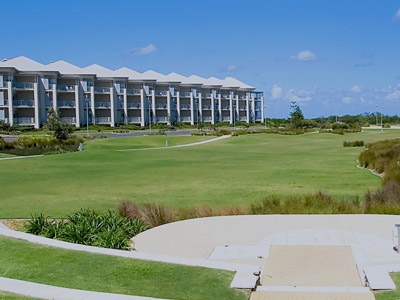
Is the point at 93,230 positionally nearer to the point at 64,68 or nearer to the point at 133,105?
the point at 64,68

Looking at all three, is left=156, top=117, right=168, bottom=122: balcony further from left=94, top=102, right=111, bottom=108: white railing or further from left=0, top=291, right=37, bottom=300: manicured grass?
left=0, top=291, right=37, bottom=300: manicured grass

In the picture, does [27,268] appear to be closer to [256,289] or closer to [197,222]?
[256,289]

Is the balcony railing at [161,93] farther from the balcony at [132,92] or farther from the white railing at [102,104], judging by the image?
the white railing at [102,104]

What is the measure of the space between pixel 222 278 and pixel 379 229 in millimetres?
4608

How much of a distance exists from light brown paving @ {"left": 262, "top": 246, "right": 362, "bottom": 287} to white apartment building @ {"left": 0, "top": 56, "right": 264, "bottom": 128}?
2954 inches

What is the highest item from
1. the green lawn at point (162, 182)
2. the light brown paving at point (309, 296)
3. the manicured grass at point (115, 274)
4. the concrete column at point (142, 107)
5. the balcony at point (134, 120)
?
the concrete column at point (142, 107)

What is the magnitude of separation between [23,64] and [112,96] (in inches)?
591

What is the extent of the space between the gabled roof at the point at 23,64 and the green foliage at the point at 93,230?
76871 mm

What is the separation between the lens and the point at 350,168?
2334cm

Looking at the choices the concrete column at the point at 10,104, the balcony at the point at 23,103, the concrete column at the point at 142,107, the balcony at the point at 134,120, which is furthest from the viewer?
the concrete column at the point at 142,107

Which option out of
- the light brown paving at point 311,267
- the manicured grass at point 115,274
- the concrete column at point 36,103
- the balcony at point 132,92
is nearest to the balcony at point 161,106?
the balcony at point 132,92

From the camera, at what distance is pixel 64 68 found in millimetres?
90000

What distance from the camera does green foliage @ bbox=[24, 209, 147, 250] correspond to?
9320 millimetres

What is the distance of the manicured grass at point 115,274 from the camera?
21.5 feet
